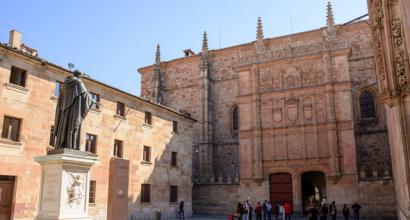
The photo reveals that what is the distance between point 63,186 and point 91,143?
14.8 meters

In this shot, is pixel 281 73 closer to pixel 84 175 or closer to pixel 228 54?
pixel 228 54

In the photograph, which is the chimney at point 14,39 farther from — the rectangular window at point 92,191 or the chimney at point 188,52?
the chimney at point 188,52

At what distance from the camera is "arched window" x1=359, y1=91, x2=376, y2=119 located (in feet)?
106

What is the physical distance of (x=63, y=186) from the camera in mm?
8078

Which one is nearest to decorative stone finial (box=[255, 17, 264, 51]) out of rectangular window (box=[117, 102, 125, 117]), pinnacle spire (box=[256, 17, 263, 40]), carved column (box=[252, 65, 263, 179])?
pinnacle spire (box=[256, 17, 263, 40])

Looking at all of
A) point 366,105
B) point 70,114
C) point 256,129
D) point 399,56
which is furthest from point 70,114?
point 366,105

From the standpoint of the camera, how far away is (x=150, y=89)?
4341 centimetres

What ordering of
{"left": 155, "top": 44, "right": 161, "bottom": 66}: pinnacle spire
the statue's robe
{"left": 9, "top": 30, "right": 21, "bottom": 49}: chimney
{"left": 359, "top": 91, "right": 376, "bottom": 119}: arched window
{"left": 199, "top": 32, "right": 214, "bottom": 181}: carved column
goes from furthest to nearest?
{"left": 155, "top": 44, "right": 161, "bottom": 66}: pinnacle spire < {"left": 199, "top": 32, "right": 214, "bottom": 181}: carved column < {"left": 359, "top": 91, "right": 376, "bottom": 119}: arched window < {"left": 9, "top": 30, "right": 21, "bottom": 49}: chimney < the statue's robe

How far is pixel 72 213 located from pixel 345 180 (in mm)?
23088

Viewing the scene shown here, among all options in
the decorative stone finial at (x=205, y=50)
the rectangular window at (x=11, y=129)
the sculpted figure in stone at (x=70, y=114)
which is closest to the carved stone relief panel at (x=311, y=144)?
the decorative stone finial at (x=205, y=50)

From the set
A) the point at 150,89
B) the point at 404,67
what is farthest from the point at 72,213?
the point at 150,89

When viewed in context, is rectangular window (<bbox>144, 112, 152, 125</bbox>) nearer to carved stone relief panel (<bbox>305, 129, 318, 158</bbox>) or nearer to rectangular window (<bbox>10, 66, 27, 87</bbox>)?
rectangular window (<bbox>10, 66, 27, 87</bbox>)

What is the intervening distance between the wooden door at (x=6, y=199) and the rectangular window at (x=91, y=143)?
4.87 m

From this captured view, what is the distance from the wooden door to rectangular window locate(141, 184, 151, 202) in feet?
31.5
